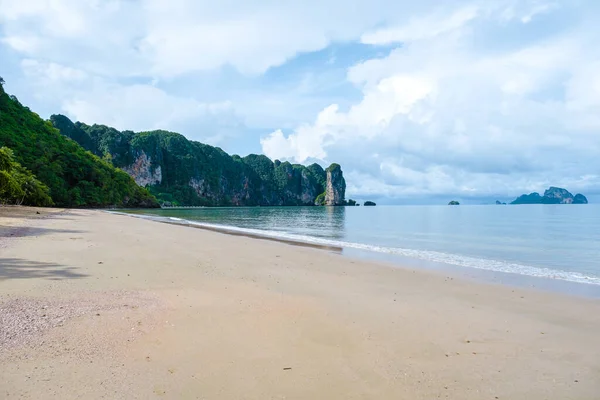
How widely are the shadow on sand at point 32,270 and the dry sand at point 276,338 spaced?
37 millimetres

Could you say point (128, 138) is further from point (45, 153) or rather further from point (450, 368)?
point (450, 368)

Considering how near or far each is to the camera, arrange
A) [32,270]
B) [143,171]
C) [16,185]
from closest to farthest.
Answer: [32,270] → [16,185] → [143,171]

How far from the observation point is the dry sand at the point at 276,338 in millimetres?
3697

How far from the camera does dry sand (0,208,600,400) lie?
370 cm

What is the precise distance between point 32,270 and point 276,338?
6.51m

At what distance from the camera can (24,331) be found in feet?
→ 14.9

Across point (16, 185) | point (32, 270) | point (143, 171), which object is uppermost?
point (143, 171)

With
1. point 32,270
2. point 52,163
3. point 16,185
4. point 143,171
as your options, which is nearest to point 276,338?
point 32,270

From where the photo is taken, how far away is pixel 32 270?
8266 mm

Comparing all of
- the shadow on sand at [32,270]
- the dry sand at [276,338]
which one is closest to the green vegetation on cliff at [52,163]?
the shadow on sand at [32,270]

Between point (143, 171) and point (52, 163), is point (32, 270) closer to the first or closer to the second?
point (52, 163)

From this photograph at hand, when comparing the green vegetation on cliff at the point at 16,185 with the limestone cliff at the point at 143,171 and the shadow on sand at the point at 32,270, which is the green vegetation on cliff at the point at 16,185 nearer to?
the shadow on sand at the point at 32,270

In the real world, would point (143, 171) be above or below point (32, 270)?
above

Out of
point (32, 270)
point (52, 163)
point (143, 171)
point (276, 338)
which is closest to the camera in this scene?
point (276, 338)
